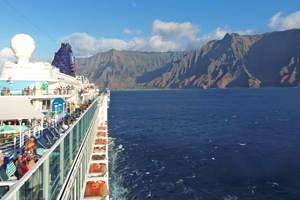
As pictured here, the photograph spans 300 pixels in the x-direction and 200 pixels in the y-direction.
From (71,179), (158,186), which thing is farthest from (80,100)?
(71,179)

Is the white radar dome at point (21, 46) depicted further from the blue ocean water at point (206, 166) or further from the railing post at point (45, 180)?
the railing post at point (45, 180)

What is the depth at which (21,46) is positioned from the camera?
26.2 metres

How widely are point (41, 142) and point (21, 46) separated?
2003 centimetres

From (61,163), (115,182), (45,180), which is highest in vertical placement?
(45,180)

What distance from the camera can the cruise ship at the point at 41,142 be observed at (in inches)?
240

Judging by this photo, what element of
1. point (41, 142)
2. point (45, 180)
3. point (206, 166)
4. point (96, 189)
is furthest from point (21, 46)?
point (206, 166)

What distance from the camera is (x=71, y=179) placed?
9250 millimetres

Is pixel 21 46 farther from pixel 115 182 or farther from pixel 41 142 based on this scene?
pixel 115 182

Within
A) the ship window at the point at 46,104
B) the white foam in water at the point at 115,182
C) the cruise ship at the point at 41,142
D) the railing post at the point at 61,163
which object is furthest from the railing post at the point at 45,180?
the ship window at the point at 46,104

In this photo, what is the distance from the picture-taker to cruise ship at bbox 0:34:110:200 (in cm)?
610

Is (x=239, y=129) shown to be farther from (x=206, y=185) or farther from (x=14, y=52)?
(x=14, y=52)

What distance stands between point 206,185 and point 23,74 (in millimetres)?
23781

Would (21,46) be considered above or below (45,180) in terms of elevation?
above

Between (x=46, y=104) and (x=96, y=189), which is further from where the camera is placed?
(x=46, y=104)
